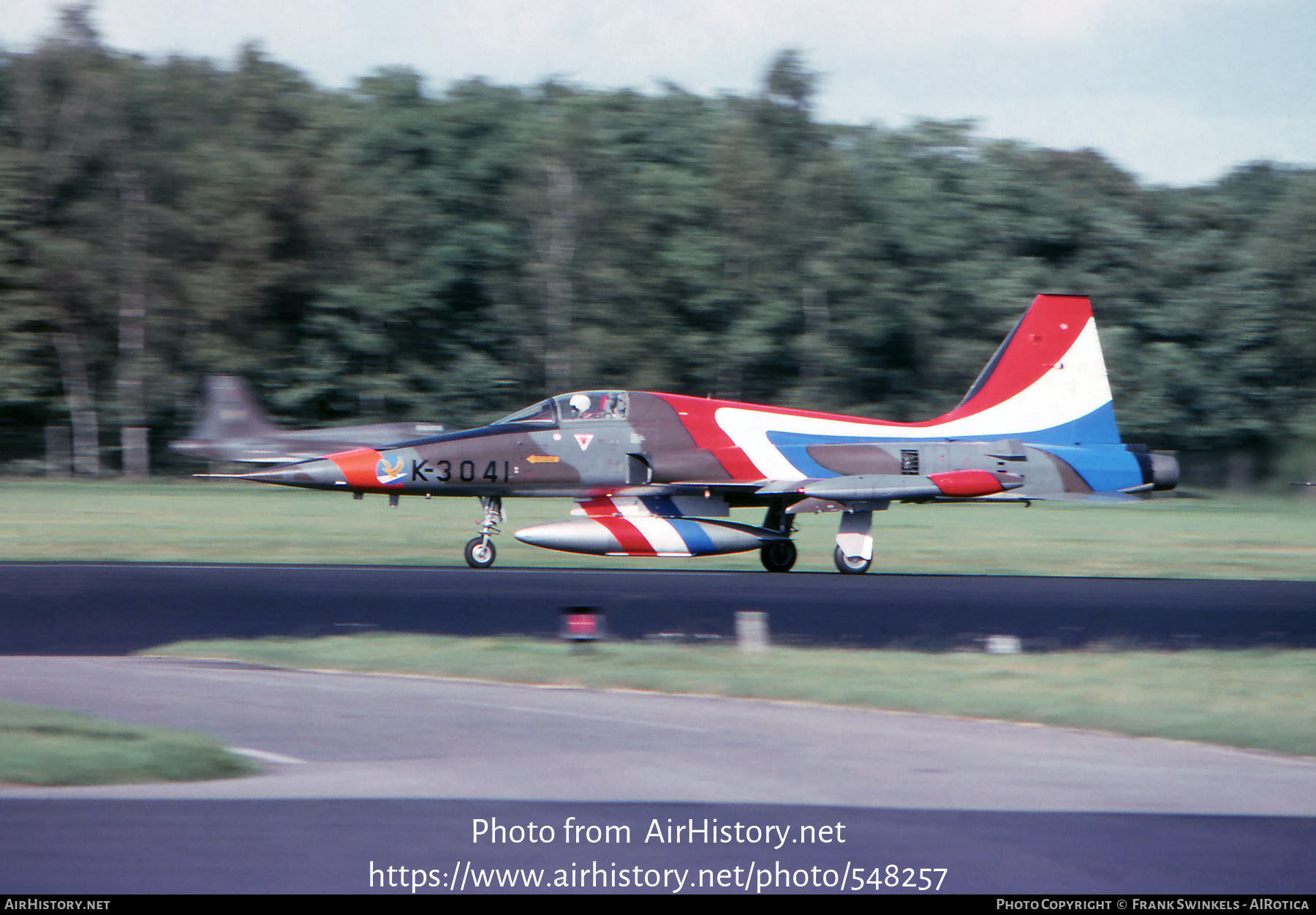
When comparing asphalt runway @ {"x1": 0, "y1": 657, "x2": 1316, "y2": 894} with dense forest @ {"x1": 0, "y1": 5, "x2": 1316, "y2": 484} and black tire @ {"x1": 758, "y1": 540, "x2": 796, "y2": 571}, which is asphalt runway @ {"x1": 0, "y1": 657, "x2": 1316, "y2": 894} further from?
dense forest @ {"x1": 0, "y1": 5, "x2": 1316, "y2": 484}

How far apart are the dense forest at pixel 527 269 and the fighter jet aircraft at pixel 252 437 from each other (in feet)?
35.9

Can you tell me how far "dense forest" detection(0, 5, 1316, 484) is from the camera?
4081 centimetres

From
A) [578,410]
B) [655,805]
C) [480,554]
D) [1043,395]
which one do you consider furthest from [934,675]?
[1043,395]

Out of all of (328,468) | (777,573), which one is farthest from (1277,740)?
(328,468)

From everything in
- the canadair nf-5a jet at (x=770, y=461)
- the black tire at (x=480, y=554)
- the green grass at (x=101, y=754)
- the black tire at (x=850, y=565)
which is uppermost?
the canadair nf-5a jet at (x=770, y=461)

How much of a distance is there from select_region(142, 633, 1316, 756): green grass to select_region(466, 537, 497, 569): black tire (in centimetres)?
600

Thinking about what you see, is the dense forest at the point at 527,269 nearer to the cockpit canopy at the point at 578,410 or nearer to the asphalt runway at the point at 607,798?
the cockpit canopy at the point at 578,410

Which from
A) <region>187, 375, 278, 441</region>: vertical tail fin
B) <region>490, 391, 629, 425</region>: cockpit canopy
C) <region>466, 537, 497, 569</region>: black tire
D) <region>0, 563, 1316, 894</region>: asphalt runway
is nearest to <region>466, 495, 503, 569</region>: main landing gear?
<region>466, 537, 497, 569</region>: black tire

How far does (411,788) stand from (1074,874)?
308 centimetres

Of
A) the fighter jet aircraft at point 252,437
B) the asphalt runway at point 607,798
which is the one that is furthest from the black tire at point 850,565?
the fighter jet aircraft at point 252,437

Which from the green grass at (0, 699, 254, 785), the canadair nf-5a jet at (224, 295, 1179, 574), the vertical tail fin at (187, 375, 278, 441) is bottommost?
the green grass at (0, 699, 254, 785)

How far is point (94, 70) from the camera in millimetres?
42531

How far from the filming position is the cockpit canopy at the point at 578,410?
19.0 meters

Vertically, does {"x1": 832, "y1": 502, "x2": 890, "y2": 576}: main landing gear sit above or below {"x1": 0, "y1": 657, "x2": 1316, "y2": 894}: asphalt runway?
above
